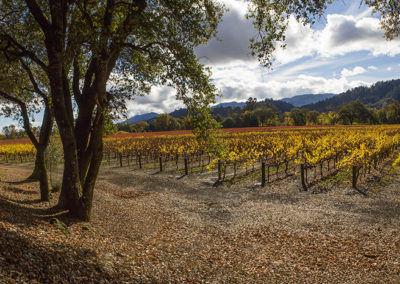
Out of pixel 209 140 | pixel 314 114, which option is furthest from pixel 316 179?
pixel 314 114

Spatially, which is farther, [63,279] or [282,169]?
[282,169]

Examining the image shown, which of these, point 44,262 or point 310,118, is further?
point 310,118

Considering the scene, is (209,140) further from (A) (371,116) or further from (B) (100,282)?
(A) (371,116)

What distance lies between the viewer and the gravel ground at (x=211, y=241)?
527 cm

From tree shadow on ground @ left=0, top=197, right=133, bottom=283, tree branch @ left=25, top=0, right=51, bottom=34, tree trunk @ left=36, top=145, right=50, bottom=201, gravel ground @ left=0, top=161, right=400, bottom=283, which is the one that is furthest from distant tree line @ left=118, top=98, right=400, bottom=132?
tree shadow on ground @ left=0, top=197, right=133, bottom=283

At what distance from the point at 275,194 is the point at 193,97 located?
9.00 meters

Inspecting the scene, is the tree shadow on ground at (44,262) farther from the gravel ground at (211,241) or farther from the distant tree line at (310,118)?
the distant tree line at (310,118)

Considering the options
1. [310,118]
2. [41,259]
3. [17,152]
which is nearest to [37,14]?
[41,259]

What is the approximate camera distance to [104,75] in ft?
27.3

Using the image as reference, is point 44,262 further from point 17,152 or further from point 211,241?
point 17,152

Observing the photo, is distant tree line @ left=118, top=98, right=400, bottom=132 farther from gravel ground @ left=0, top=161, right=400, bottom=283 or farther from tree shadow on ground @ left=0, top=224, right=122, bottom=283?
tree shadow on ground @ left=0, top=224, right=122, bottom=283

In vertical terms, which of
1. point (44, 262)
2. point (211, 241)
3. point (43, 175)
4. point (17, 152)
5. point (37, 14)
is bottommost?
point (211, 241)

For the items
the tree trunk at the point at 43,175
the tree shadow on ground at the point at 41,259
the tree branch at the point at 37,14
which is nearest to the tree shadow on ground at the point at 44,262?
the tree shadow on ground at the point at 41,259

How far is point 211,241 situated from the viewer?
885 cm
